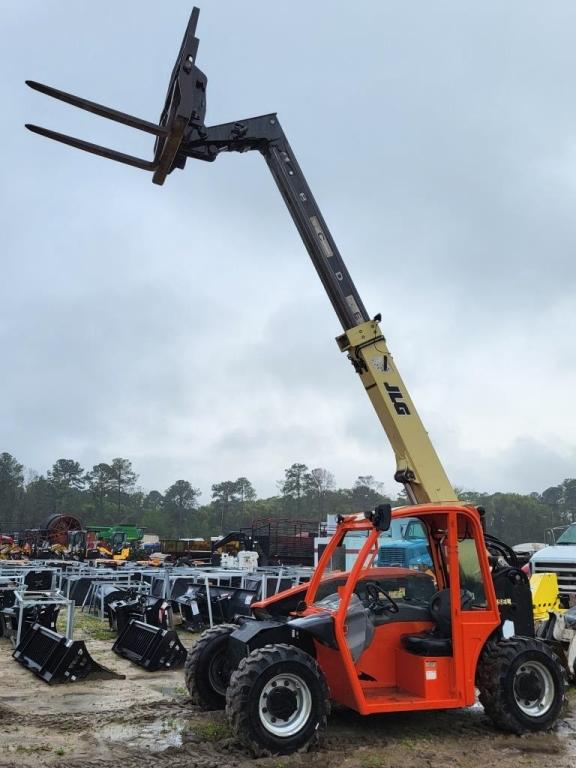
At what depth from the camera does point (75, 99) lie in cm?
702

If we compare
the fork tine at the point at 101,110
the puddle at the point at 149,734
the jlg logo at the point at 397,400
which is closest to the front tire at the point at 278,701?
the puddle at the point at 149,734

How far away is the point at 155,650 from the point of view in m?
9.83

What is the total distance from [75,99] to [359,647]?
6074mm

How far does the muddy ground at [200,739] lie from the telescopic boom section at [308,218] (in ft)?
8.25

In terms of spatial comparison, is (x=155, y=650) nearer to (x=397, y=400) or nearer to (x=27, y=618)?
(x=27, y=618)

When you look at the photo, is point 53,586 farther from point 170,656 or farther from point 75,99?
point 75,99

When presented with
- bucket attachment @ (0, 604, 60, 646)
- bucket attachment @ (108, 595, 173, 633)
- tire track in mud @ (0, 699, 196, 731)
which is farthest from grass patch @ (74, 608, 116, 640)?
tire track in mud @ (0, 699, 196, 731)

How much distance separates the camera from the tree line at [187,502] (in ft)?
295

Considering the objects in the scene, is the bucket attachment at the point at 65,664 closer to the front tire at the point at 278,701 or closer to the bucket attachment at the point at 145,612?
the bucket attachment at the point at 145,612

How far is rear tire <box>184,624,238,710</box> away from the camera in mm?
7055

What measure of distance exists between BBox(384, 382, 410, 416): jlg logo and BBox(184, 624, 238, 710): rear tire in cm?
320

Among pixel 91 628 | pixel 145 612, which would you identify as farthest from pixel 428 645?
pixel 91 628

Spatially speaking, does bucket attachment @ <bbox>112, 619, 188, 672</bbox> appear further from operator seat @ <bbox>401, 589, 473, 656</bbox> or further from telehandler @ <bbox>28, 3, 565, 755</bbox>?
operator seat @ <bbox>401, 589, 473, 656</bbox>

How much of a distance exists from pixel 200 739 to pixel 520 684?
10.0 feet
